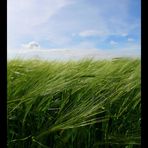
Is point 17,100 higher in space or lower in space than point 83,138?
higher

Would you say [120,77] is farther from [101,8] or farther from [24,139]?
[24,139]

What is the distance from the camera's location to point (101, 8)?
1.19 meters

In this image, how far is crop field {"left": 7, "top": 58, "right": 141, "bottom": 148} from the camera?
3.74ft

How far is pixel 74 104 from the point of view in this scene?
1167 millimetres

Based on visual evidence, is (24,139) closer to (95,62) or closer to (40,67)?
(40,67)

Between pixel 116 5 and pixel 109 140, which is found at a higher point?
pixel 116 5

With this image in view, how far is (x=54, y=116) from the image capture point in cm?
115

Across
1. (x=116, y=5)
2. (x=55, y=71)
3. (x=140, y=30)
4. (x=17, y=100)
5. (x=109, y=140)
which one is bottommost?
(x=109, y=140)

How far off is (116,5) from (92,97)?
376mm

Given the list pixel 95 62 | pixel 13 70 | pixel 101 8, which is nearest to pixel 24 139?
pixel 13 70

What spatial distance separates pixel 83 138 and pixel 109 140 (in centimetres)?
10

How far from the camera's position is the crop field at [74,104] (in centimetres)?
114

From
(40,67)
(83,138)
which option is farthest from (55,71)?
(83,138)

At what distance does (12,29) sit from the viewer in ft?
3.85
